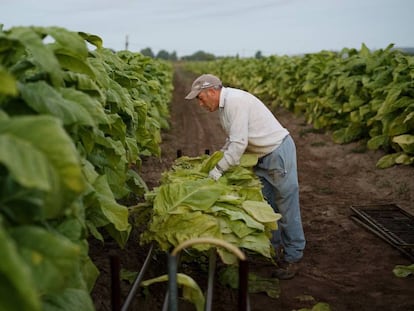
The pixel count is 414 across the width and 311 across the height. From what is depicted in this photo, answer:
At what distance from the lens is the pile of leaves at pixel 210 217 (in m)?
3.81

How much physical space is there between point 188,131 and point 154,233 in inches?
406

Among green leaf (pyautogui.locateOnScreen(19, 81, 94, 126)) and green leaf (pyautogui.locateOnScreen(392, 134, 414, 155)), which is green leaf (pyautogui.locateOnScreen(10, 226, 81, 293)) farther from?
green leaf (pyautogui.locateOnScreen(392, 134, 414, 155))

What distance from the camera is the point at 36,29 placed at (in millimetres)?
2613

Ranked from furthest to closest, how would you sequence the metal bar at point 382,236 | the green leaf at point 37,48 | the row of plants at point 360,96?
the row of plants at point 360,96 < the metal bar at point 382,236 < the green leaf at point 37,48

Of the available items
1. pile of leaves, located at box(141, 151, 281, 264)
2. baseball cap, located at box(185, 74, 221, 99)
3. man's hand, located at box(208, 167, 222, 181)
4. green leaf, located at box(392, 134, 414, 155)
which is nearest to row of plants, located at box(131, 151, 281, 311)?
pile of leaves, located at box(141, 151, 281, 264)

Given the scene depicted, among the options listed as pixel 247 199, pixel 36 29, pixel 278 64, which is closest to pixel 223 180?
pixel 247 199

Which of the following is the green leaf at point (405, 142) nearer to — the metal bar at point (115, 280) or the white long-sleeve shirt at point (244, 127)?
the white long-sleeve shirt at point (244, 127)

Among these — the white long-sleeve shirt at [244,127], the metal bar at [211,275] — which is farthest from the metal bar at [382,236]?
the metal bar at [211,275]

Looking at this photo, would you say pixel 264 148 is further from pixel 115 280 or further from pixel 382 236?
pixel 115 280

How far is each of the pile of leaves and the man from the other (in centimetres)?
61

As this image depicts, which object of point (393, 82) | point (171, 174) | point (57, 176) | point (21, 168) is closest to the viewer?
point (21, 168)

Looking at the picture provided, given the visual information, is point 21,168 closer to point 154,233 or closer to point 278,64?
point 154,233

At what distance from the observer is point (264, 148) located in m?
5.11

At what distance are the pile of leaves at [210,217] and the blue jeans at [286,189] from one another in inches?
29.8
